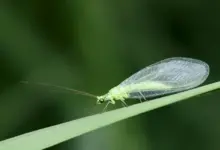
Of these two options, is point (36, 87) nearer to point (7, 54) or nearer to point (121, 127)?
point (7, 54)

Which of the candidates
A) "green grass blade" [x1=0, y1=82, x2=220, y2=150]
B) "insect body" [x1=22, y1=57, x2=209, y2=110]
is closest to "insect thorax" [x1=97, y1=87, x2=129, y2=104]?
"insect body" [x1=22, y1=57, x2=209, y2=110]

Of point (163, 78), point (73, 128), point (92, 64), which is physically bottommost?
point (73, 128)

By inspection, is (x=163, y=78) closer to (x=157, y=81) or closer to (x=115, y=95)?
(x=157, y=81)

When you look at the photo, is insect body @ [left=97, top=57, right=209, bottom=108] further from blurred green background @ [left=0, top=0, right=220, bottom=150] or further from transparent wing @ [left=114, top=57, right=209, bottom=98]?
blurred green background @ [left=0, top=0, right=220, bottom=150]

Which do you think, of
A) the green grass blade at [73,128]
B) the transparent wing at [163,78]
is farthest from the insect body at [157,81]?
the green grass blade at [73,128]

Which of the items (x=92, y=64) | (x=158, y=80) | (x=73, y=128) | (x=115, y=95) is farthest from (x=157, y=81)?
(x=73, y=128)

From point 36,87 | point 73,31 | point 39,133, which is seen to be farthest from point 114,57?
point 39,133
